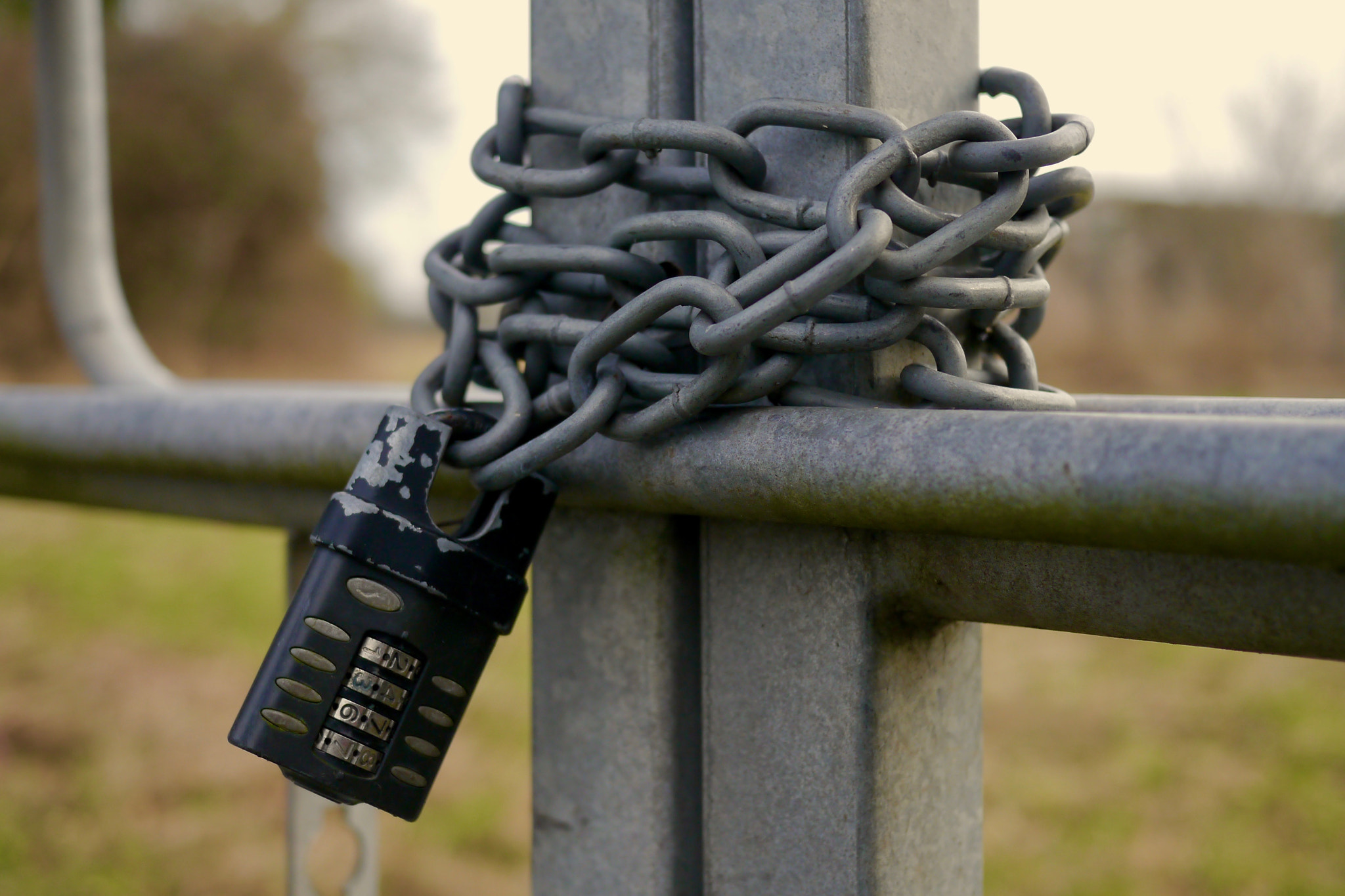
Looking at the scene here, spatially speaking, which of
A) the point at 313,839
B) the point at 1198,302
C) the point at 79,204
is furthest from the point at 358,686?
the point at 1198,302

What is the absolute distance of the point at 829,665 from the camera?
0.47 m

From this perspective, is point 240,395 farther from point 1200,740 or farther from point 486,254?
point 1200,740

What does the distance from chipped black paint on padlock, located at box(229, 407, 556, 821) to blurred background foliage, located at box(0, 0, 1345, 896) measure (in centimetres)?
188

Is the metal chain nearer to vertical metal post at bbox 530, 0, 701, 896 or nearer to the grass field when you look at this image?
vertical metal post at bbox 530, 0, 701, 896

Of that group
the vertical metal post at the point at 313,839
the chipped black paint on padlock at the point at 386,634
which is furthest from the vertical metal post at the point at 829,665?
the vertical metal post at the point at 313,839

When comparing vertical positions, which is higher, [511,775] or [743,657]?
[743,657]

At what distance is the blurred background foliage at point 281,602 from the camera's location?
2.35 metres

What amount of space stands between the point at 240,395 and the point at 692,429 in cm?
40

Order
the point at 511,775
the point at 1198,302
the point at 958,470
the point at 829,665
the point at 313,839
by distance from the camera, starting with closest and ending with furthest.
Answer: the point at 958,470 → the point at 829,665 → the point at 313,839 → the point at 511,775 → the point at 1198,302

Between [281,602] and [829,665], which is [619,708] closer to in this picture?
[829,665]

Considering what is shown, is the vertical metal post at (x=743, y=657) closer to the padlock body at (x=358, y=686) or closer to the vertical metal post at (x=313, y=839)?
the padlock body at (x=358, y=686)

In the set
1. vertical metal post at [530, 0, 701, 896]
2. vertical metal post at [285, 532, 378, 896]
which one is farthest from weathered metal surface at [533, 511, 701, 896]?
vertical metal post at [285, 532, 378, 896]

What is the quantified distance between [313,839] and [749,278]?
2.14 feet

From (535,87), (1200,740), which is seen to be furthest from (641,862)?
(1200,740)
